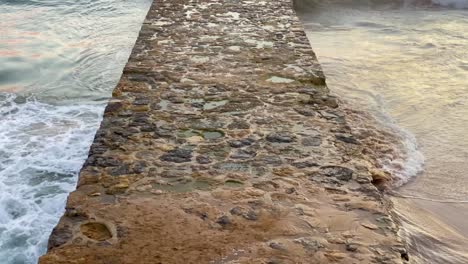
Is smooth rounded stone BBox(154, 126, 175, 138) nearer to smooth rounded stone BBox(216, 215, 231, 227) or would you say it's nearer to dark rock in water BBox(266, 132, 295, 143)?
dark rock in water BBox(266, 132, 295, 143)

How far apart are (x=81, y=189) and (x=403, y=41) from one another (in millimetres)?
→ 6642

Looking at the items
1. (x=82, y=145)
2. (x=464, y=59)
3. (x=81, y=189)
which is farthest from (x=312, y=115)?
(x=464, y=59)

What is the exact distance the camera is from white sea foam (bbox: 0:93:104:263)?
166 inches

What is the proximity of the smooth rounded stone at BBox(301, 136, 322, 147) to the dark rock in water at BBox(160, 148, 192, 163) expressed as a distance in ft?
2.67

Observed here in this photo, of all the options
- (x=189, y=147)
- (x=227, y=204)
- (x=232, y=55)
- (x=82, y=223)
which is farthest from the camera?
(x=232, y=55)

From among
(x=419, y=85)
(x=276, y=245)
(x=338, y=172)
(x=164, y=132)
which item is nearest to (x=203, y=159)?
(x=164, y=132)

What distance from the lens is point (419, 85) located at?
679 cm

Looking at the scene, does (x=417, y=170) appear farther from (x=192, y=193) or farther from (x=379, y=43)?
(x=379, y=43)

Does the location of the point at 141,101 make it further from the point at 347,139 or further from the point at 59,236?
the point at 59,236

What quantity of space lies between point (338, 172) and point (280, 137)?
1.95ft

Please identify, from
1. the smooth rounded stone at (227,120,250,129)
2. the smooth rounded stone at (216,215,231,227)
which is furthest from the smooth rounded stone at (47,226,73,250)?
the smooth rounded stone at (227,120,250,129)

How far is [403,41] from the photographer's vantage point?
8680mm

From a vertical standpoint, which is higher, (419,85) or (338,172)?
(338,172)

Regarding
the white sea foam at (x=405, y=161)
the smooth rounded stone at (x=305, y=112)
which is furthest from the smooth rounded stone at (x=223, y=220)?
the white sea foam at (x=405, y=161)
